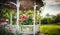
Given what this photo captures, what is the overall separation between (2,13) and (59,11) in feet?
2.36

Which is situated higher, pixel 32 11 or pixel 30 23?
pixel 32 11

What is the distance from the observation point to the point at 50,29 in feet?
6.07

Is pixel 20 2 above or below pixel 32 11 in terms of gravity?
above

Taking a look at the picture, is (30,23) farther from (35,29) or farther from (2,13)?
(2,13)

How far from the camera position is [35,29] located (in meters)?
1.89

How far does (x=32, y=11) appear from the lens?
6.31 ft

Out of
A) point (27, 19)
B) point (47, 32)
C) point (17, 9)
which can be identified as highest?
point (17, 9)

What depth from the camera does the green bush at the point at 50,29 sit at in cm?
183

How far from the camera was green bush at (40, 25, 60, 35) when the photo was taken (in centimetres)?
183

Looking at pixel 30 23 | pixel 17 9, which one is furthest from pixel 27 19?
pixel 17 9

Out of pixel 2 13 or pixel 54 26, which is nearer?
pixel 54 26

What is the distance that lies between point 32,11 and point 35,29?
229 millimetres

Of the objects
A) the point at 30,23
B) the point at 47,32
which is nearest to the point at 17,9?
the point at 30,23

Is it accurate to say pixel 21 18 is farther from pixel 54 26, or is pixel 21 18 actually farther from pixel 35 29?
pixel 54 26
